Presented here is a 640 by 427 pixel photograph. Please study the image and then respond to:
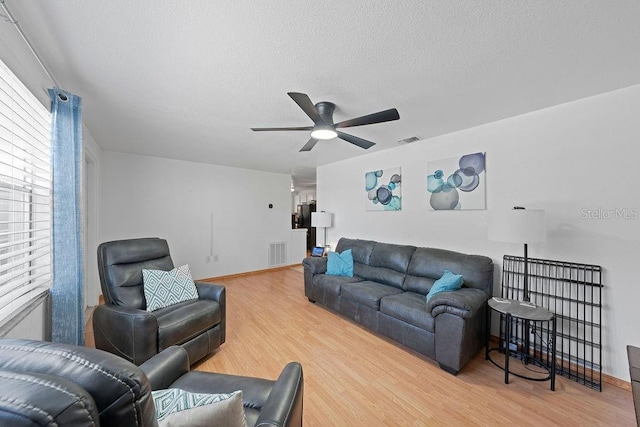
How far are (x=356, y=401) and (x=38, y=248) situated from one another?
2.42m

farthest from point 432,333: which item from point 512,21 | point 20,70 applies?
point 20,70

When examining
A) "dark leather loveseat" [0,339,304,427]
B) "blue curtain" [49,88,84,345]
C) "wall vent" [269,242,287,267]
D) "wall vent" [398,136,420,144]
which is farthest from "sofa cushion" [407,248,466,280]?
"wall vent" [269,242,287,267]

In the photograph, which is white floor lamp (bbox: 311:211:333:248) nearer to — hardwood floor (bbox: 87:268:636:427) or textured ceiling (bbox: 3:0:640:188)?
hardwood floor (bbox: 87:268:636:427)

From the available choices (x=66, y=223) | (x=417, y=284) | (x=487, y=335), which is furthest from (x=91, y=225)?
(x=487, y=335)

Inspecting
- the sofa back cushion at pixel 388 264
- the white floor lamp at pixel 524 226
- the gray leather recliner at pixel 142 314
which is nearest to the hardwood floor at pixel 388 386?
the gray leather recliner at pixel 142 314

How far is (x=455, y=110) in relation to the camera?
2.46m

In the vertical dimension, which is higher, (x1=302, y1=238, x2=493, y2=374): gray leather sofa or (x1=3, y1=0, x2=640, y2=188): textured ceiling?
(x1=3, y1=0, x2=640, y2=188): textured ceiling

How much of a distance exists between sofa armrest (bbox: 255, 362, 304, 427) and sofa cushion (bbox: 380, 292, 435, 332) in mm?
1521

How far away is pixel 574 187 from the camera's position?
2.27 meters

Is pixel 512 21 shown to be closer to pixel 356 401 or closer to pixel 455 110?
pixel 455 110

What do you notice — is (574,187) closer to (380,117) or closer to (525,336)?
(525,336)

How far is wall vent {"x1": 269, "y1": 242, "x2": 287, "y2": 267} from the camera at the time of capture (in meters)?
5.91

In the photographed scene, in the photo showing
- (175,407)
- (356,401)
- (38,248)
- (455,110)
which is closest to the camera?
(175,407)

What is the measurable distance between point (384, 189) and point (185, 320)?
10.1 ft
